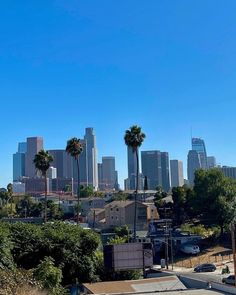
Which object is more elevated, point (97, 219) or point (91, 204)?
point (91, 204)

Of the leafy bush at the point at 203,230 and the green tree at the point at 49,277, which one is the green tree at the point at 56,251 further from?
the leafy bush at the point at 203,230

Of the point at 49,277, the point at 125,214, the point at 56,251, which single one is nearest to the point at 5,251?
the point at 49,277

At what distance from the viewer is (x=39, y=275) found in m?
40.2

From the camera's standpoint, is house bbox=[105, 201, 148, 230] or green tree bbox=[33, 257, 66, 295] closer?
green tree bbox=[33, 257, 66, 295]

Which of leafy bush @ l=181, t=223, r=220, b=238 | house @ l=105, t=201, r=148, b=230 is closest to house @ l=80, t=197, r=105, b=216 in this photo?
house @ l=105, t=201, r=148, b=230

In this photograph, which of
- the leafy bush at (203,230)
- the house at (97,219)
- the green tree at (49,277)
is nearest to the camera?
the green tree at (49,277)

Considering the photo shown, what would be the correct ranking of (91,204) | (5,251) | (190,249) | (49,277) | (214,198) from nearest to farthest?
(49,277) → (5,251) → (190,249) → (214,198) → (91,204)

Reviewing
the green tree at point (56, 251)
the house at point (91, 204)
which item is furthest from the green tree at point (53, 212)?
the green tree at point (56, 251)

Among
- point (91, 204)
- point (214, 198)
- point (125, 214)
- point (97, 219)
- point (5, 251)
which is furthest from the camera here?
point (91, 204)

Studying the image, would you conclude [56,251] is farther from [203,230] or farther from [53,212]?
[53,212]

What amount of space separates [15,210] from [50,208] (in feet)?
66.5

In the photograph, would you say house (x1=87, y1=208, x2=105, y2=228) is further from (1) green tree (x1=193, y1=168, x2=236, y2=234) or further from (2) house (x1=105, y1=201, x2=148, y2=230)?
(1) green tree (x1=193, y1=168, x2=236, y2=234)

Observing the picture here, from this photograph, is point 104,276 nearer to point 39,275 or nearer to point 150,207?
point 39,275

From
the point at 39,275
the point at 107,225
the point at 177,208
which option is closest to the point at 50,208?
the point at 107,225
